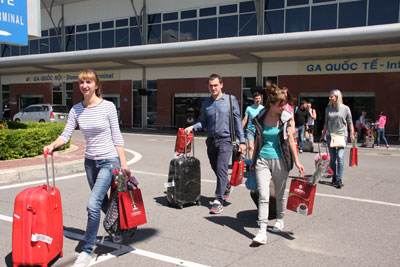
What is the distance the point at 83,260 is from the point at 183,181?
212 cm

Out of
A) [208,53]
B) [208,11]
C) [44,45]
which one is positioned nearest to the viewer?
[208,53]

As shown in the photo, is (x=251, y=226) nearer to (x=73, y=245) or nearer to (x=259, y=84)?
(x=73, y=245)

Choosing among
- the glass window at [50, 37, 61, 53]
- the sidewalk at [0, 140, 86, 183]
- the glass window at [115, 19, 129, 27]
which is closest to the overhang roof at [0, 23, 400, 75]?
the glass window at [115, 19, 129, 27]

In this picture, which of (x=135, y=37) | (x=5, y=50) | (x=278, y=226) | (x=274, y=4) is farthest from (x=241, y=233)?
(x=5, y=50)

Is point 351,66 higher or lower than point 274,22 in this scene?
lower

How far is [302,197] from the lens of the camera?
429 centimetres

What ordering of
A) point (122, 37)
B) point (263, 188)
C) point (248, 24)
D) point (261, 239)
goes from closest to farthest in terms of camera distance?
point (261, 239), point (263, 188), point (248, 24), point (122, 37)

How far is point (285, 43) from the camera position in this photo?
1622cm

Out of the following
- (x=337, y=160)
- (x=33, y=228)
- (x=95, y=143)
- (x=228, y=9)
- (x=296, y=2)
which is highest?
(x=228, y=9)

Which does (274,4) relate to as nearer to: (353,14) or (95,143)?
(353,14)

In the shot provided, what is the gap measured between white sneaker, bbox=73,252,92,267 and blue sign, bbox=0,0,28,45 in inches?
373

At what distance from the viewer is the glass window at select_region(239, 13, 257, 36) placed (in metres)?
20.9

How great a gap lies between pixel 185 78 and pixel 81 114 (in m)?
19.6

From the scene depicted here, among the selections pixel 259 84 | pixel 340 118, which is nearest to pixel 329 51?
pixel 259 84
